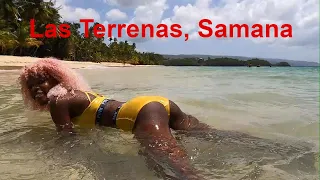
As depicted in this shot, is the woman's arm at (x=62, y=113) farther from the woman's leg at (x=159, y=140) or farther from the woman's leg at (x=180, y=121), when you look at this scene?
the woman's leg at (x=180, y=121)

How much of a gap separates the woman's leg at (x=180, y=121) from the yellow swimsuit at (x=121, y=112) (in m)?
0.11

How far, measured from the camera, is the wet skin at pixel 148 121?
2296 millimetres

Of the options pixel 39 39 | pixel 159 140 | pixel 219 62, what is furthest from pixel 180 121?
pixel 219 62

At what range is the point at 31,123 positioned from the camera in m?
3.98

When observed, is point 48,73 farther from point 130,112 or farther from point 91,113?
point 130,112

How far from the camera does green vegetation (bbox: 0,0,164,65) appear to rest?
101 ft

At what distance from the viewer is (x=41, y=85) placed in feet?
10.3

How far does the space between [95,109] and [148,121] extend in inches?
23.5

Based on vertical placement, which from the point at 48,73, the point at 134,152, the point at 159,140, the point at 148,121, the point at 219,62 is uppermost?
the point at 219,62

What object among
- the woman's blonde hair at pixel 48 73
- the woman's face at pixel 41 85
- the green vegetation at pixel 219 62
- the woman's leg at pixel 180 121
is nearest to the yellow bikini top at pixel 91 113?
the woman's blonde hair at pixel 48 73

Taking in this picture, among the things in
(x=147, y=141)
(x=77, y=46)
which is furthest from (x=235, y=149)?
(x=77, y=46)

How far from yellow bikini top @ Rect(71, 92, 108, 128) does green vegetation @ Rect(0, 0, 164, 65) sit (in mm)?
25857

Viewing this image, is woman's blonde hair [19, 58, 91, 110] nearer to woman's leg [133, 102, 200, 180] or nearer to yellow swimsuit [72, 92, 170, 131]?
yellow swimsuit [72, 92, 170, 131]

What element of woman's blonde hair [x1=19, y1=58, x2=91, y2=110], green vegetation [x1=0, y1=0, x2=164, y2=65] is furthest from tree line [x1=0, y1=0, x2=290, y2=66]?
woman's blonde hair [x1=19, y1=58, x2=91, y2=110]
